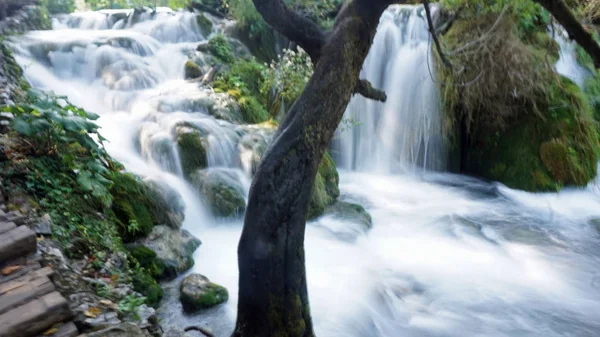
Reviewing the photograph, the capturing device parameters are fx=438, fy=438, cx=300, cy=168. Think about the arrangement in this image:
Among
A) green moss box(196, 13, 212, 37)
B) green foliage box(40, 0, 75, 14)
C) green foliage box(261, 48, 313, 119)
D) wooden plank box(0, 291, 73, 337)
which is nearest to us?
wooden plank box(0, 291, 73, 337)

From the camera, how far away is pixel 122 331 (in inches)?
102

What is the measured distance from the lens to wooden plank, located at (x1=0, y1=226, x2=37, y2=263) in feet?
8.80

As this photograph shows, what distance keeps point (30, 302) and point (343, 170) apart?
9.03m

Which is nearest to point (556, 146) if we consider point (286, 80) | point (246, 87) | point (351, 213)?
point (351, 213)

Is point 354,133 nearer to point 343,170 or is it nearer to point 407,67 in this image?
point 343,170

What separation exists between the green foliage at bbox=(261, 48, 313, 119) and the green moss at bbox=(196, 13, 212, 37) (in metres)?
4.47

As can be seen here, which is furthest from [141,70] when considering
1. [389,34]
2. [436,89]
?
[436,89]

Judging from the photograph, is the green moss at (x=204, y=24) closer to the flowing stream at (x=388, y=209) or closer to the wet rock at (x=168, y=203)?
the flowing stream at (x=388, y=209)

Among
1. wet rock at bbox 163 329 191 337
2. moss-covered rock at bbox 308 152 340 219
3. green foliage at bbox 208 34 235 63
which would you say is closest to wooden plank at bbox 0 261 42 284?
wet rock at bbox 163 329 191 337

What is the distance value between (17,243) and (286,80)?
25.5 ft

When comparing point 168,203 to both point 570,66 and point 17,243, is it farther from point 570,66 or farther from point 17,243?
point 570,66

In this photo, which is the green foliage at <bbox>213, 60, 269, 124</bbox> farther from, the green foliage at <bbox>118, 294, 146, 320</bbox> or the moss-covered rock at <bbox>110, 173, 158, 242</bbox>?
the green foliage at <bbox>118, 294, 146, 320</bbox>

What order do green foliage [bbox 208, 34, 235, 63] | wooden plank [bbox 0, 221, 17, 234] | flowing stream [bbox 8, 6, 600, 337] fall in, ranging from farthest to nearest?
green foliage [bbox 208, 34, 235, 63], flowing stream [bbox 8, 6, 600, 337], wooden plank [bbox 0, 221, 17, 234]

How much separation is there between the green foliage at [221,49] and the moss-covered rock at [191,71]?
32.9 inches
